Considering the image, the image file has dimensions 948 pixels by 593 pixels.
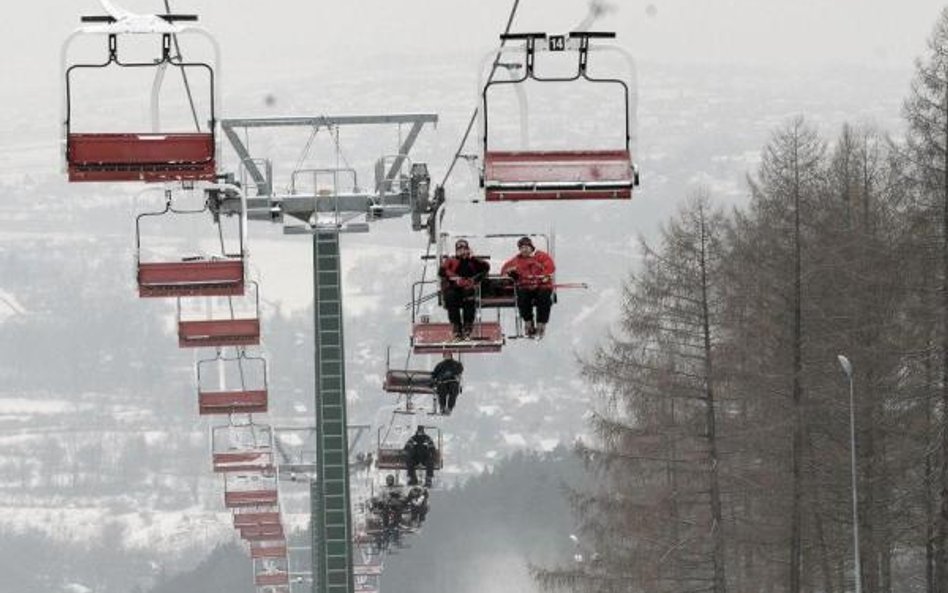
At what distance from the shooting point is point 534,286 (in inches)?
1190

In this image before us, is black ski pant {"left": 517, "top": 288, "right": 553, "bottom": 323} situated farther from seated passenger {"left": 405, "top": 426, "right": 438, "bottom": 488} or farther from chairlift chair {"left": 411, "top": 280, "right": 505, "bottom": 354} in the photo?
seated passenger {"left": 405, "top": 426, "right": 438, "bottom": 488}

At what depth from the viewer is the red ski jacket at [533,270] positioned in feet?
99.1

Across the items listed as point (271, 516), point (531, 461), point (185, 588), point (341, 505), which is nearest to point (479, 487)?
point (531, 461)

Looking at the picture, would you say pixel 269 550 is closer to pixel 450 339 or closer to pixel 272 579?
pixel 272 579

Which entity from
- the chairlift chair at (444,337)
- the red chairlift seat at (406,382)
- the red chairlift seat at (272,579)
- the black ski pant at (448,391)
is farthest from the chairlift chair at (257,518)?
the chairlift chair at (444,337)

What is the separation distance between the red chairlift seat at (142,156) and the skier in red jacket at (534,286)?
4.91 meters

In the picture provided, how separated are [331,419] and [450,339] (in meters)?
1.74

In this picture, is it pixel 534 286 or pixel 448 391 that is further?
pixel 448 391

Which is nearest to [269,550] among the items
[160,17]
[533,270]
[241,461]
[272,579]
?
[272,579]

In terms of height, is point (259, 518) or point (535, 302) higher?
point (259, 518)

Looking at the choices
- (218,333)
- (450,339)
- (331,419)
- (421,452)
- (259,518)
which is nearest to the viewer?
(450,339)

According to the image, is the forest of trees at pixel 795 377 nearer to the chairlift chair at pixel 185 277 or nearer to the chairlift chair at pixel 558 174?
the chairlift chair at pixel 185 277

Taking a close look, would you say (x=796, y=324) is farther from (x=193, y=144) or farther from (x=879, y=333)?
(x=193, y=144)

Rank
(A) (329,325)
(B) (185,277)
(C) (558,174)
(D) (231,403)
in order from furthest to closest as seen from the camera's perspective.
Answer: (D) (231,403), (A) (329,325), (B) (185,277), (C) (558,174)
